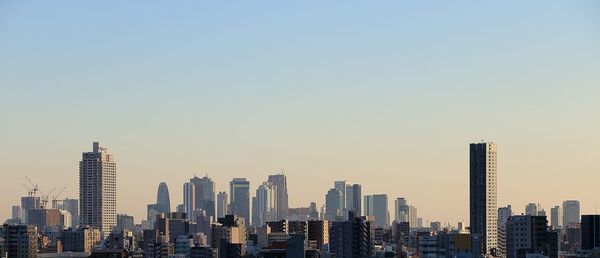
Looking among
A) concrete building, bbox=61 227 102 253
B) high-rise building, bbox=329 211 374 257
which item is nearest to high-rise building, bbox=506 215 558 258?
high-rise building, bbox=329 211 374 257

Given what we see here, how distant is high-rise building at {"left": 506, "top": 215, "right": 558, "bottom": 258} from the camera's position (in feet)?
283

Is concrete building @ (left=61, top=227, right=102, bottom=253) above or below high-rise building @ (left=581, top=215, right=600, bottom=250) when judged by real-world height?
below

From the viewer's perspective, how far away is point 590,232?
8881 cm

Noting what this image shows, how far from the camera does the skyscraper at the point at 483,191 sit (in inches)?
4508

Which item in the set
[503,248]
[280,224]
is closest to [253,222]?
[280,224]

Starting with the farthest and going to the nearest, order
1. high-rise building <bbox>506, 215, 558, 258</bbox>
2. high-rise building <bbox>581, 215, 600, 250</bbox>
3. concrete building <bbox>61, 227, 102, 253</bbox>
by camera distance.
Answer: concrete building <bbox>61, 227, 102, 253</bbox>
high-rise building <bbox>506, 215, 558, 258</bbox>
high-rise building <bbox>581, 215, 600, 250</bbox>

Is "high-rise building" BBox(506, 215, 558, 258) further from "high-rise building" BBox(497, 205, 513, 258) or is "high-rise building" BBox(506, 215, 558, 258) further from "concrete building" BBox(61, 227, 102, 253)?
"concrete building" BBox(61, 227, 102, 253)

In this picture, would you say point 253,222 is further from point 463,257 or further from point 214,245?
point 463,257

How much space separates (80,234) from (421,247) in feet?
132

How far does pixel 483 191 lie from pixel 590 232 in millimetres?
29394

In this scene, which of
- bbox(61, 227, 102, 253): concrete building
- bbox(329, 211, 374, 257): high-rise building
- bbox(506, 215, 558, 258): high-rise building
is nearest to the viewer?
bbox(506, 215, 558, 258): high-rise building

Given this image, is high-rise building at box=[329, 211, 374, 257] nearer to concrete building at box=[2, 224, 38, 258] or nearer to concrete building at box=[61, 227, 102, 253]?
concrete building at box=[2, 224, 38, 258]

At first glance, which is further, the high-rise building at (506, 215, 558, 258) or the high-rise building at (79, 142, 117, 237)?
the high-rise building at (79, 142, 117, 237)

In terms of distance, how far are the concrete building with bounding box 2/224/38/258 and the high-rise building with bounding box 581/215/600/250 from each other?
34.4 metres
